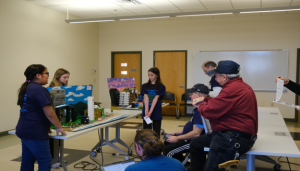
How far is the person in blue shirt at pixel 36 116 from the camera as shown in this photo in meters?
2.27

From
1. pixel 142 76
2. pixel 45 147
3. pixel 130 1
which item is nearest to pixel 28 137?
pixel 45 147

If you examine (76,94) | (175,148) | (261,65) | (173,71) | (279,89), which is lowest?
(175,148)

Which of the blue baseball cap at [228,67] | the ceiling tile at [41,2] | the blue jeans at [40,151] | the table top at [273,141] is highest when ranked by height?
the ceiling tile at [41,2]

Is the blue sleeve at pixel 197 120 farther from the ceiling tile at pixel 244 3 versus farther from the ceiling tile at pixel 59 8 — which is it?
the ceiling tile at pixel 59 8

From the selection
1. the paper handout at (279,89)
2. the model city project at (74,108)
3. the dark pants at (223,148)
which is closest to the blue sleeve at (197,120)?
the dark pants at (223,148)

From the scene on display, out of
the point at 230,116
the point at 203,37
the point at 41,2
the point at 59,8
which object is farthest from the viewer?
the point at 203,37

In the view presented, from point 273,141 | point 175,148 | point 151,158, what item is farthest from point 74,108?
point 273,141

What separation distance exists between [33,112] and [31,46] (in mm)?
3893

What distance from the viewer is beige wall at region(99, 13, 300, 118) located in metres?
6.75

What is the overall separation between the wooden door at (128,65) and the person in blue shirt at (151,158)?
6.53 meters

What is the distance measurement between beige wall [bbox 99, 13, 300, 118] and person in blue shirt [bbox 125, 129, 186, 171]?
6.06 meters

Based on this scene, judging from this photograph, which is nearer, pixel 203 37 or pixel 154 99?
pixel 154 99

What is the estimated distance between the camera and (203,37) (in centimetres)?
736

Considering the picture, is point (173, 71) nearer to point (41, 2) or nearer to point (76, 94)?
point (41, 2)
